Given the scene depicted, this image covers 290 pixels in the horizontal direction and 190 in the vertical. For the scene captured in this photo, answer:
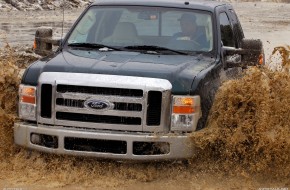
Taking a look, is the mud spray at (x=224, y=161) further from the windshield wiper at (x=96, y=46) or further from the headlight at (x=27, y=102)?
the windshield wiper at (x=96, y=46)

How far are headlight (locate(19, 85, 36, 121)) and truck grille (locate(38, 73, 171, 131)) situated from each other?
107 mm

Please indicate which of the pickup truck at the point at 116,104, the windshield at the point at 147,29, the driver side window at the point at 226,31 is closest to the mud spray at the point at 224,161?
the pickup truck at the point at 116,104

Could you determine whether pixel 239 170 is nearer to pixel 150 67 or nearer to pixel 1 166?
pixel 150 67

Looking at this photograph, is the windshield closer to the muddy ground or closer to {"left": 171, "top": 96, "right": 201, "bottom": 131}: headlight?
the muddy ground

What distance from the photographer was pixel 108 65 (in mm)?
5820

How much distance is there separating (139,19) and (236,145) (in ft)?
6.72

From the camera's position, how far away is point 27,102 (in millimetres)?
5820

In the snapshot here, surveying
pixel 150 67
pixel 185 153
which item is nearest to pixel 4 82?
pixel 150 67

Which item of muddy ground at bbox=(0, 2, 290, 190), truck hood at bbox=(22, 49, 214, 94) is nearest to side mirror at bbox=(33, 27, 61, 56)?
truck hood at bbox=(22, 49, 214, 94)

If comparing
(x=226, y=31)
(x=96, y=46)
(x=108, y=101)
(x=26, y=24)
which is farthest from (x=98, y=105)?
(x=26, y=24)

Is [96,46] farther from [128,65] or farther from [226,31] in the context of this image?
[226,31]

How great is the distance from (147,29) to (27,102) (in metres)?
1.76

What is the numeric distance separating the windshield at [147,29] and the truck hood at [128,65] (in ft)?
1.02

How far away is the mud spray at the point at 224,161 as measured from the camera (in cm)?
571
